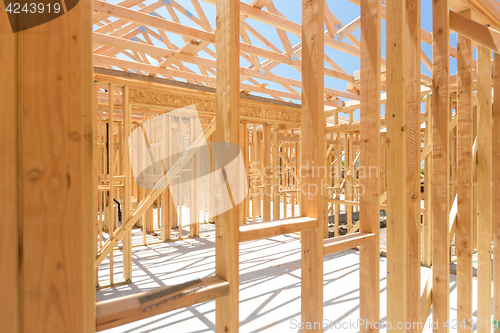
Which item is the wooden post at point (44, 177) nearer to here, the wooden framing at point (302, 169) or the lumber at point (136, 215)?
the wooden framing at point (302, 169)

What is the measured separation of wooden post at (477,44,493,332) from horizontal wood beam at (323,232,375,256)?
1.91 m

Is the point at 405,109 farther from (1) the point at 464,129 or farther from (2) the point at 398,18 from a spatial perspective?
(1) the point at 464,129

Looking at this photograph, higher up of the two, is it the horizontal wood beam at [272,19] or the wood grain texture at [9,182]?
the horizontal wood beam at [272,19]

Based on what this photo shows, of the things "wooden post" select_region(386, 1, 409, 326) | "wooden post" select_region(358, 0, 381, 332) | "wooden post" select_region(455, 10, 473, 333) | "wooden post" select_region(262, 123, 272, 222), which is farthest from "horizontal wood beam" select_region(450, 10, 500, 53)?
"wooden post" select_region(262, 123, 272, 222)

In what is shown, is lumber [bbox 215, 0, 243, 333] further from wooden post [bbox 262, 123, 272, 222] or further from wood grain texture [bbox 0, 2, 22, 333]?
wooden post [bbox 262, 123, 272, 222]

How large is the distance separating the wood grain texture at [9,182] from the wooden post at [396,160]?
194cm

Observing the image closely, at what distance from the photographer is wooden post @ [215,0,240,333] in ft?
3.82

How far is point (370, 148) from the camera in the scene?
5.77 feet

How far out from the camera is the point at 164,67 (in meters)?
5.39

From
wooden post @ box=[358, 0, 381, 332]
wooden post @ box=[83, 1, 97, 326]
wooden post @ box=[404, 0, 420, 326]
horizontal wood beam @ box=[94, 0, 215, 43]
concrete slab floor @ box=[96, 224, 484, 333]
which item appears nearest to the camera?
wooden post @ box=[83, 1, 97, 326]

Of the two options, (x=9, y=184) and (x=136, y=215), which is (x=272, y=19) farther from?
(x=9, y=184)

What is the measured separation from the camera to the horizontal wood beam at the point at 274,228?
1.24 meters

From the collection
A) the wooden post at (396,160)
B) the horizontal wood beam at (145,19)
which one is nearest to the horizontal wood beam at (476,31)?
the wooden post at (396,160)

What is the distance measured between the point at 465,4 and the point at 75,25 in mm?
3199
